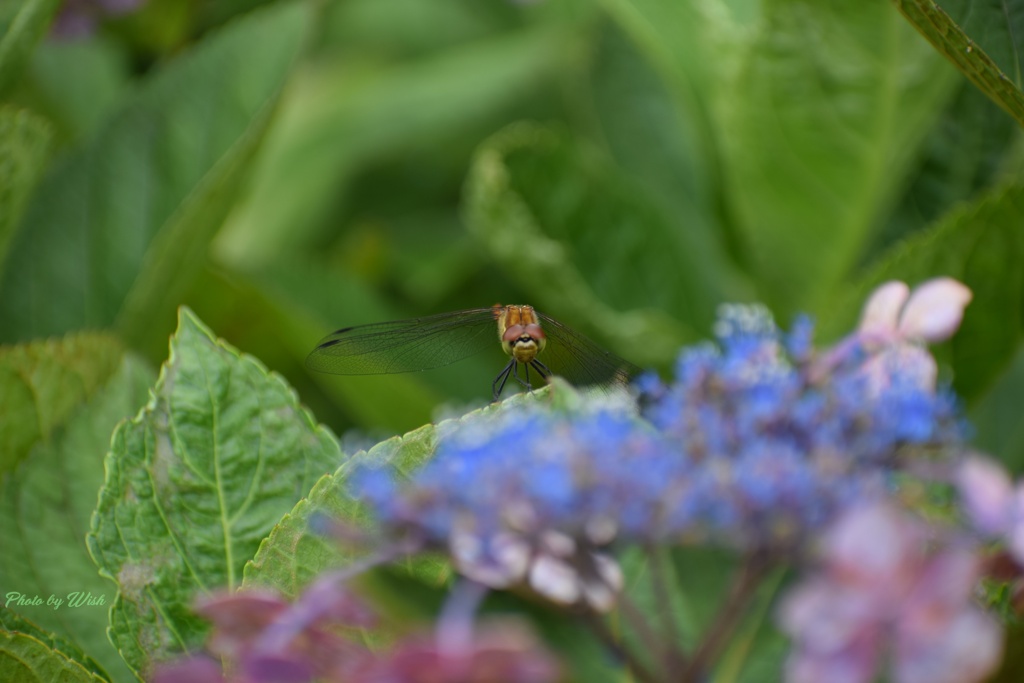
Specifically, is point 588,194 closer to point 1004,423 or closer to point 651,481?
point 1004,423

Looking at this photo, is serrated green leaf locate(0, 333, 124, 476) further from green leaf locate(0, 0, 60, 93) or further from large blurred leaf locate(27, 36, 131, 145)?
large blurred leaf locate(27, 36, 131, 145)

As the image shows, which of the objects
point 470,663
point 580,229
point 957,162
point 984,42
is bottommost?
point 470,663

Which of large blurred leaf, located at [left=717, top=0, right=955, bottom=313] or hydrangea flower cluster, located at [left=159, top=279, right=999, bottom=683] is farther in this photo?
large blurred leaf, located at [left=717, top=0, right=955, bottom=313]

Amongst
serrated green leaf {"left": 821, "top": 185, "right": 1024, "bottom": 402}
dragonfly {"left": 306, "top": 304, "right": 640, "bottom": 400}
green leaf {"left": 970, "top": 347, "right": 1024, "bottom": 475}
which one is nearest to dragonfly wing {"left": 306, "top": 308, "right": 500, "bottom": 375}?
dragonfly {"left": 306, "top": 304, "right": 640, "bottom": 400}

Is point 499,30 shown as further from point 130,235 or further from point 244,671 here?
point 244,671

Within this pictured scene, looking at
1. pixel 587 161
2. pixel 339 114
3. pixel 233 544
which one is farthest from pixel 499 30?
pixel 233 544

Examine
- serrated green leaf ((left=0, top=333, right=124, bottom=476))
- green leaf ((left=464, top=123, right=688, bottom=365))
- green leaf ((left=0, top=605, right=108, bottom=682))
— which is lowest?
green leaf ((left=0, top=605, right=108, bottom=682))

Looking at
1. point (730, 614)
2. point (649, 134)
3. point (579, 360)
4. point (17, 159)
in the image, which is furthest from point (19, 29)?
point (649, 134)
